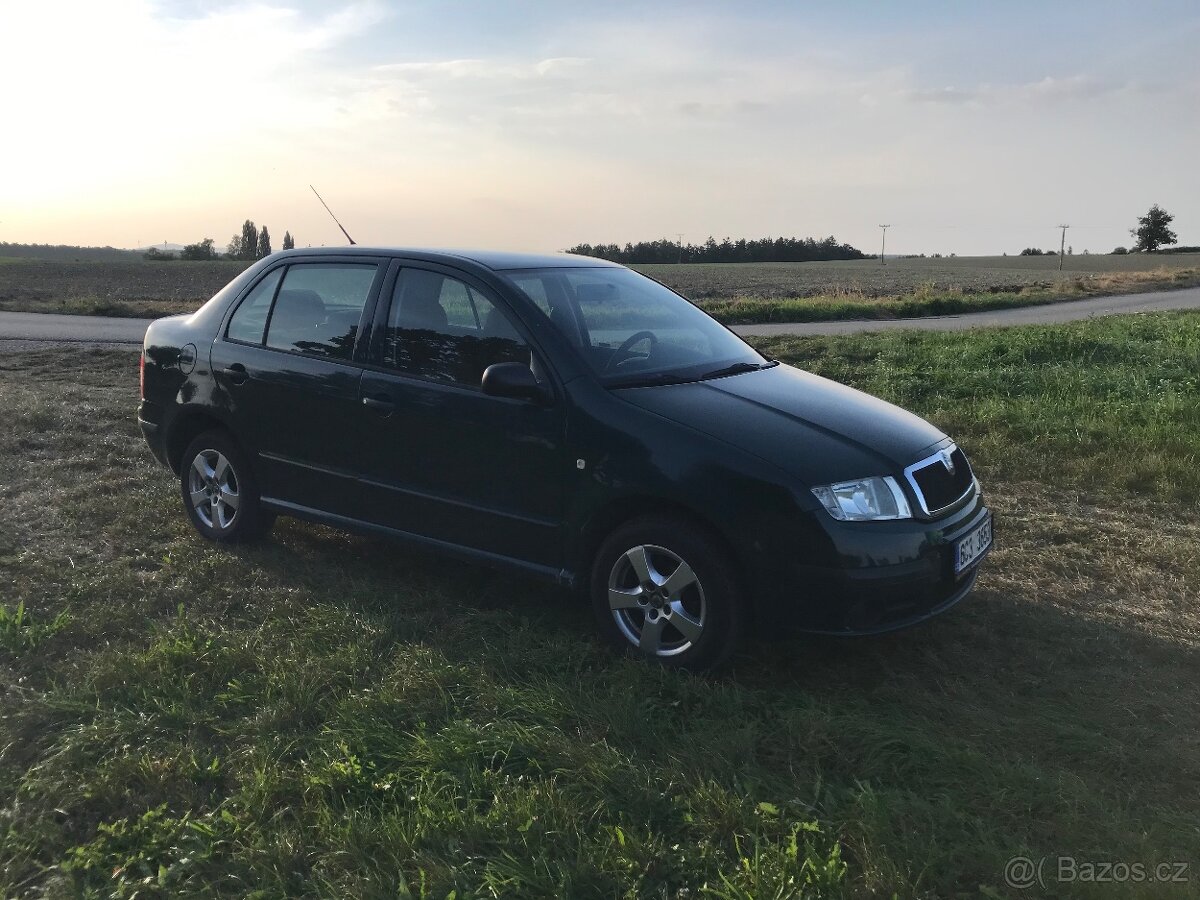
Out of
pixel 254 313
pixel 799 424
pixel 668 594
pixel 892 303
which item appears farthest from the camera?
pixel 892 303

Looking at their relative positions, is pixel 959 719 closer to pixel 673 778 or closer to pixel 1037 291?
pixel 673 778

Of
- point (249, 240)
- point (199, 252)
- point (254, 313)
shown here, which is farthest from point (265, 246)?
point (199, 252)

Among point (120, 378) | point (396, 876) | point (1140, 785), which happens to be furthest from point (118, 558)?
point (120, 378)

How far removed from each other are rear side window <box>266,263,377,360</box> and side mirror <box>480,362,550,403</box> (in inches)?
41.1

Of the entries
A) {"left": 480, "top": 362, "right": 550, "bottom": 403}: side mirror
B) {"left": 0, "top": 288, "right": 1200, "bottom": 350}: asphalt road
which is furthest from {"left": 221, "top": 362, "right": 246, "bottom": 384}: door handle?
{"left": 0, "top": 288, "right": 1200, "bottom": 350}: asphalt road

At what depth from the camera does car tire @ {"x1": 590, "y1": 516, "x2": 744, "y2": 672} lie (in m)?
3.79

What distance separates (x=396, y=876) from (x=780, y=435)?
2121 millimetres

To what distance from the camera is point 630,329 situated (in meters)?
4.73

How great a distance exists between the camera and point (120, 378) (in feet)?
38.0

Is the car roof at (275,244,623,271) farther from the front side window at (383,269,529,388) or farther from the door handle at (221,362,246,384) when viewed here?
the door handle at (221,362,246,384)

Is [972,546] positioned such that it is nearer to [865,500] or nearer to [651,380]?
[865,500]

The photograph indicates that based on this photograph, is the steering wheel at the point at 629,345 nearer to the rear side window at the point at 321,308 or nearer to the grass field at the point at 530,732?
the grass field at the point at 530,732

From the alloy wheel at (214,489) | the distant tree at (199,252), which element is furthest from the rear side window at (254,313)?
the distant tree at (199,252)

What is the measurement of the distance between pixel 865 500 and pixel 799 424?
430 millimetres
